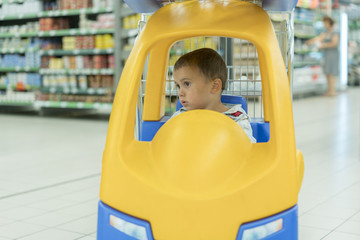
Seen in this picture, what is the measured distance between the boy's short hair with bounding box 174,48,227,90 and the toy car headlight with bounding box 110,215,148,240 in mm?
628

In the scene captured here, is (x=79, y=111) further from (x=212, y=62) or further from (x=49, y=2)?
(x=212, y=62)

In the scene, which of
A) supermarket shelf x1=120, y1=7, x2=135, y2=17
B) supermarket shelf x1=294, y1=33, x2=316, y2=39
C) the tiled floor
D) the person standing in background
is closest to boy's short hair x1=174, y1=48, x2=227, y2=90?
the tiled floor

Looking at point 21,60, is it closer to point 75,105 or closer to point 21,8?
point 21,8

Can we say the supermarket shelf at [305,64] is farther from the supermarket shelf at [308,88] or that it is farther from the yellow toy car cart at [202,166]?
the yellow toy car cart at [202,166]

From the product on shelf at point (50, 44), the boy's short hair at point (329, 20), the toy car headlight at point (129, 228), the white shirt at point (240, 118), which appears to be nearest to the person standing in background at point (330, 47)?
the boy's short hair at point (329, 20)

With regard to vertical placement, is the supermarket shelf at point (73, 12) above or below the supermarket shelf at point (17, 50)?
above

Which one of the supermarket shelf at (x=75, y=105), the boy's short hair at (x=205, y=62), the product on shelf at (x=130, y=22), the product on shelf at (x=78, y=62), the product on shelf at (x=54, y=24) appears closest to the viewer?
the boy's short hair at (x=205, y=62)

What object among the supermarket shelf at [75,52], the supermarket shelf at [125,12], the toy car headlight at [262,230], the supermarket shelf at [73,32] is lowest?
the toy car headlight at [262,230]

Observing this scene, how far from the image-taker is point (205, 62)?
6.37 ft

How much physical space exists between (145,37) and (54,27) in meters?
5.91

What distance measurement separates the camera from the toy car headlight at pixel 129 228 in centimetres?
163

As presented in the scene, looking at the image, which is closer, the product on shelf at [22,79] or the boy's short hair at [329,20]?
the product on shelf at [22,79]

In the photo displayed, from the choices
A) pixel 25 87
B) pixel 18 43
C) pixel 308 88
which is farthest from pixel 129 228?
pixel 308 88

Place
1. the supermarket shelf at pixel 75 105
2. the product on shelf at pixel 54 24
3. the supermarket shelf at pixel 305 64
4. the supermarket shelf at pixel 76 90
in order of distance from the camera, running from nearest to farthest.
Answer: the supermarket shelf at pixel 75 105 < the supermarket shelf at pixel 76 90 < the product on shelf at pixel 54 24 < the supermarket shelf at pixel 305 64
